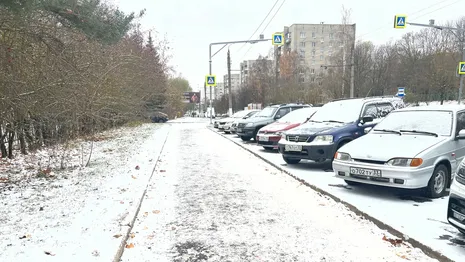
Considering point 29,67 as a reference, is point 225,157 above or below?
below

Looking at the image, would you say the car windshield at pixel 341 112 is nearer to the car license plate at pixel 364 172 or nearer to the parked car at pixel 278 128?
the parked car at pixel 278 128

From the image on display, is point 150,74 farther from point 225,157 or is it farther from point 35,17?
point 35,17

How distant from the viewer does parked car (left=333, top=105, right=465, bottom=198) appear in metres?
5.22

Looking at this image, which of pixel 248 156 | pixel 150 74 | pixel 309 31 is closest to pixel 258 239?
pixel 248 156

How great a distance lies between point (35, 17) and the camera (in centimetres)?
637

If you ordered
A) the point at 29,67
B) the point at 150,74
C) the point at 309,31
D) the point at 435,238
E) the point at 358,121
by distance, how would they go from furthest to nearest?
the point at 309,31 < the point at 150,74 < the point at 358,121 < the point at 29,67 < the point at 435,238

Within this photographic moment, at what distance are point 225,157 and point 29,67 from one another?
6.02 m

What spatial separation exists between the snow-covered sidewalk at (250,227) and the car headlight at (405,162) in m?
1.14

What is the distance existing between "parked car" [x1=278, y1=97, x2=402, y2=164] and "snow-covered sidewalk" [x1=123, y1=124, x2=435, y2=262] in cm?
124

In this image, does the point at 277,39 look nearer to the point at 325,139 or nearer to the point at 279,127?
the point at 279,127

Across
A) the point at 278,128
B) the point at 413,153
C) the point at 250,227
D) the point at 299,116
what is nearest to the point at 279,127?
the point at 278,128

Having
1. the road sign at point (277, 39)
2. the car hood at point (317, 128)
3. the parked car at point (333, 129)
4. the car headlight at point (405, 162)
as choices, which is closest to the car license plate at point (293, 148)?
the parked car at point (333, 129)

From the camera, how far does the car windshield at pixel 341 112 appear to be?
8656mm

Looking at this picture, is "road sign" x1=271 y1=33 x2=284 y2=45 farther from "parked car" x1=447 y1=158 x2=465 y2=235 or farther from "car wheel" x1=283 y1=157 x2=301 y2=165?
"parked car" x1=447 y1=158 x2=465 y2=235
